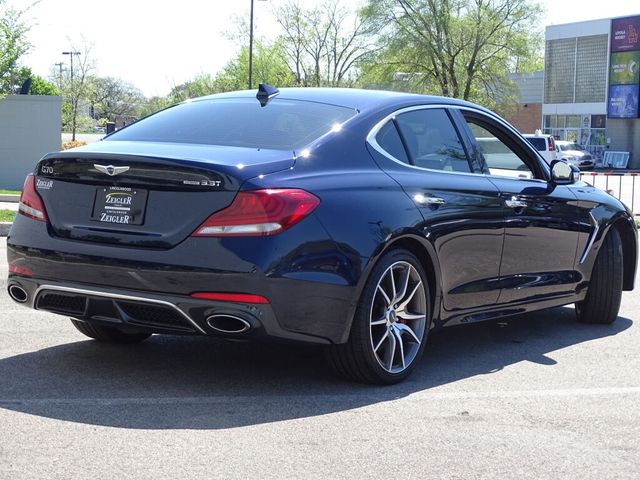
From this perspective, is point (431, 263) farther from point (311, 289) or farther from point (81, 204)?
point (81, 204)

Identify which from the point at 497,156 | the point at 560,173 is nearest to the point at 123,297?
the point at 497,156

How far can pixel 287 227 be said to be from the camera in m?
4.91

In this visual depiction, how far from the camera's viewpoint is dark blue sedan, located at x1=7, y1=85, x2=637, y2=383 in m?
4.91

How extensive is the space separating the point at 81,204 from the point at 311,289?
4.07 feet

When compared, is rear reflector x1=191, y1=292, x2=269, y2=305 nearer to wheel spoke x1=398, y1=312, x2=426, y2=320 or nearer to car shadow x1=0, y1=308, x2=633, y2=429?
car shadow x1=0, y1=308, x2=633, y2=429

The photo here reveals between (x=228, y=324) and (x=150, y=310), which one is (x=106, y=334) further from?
(x=228, y=324)

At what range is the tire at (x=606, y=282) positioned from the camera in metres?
7.66

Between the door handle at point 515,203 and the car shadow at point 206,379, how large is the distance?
3.05 ft

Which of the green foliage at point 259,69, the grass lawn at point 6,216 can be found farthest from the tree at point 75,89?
the grass lawn at point 6,216

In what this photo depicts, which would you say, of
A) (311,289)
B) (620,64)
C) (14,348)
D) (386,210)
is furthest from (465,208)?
(620,64)

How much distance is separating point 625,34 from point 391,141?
6240 centimetres

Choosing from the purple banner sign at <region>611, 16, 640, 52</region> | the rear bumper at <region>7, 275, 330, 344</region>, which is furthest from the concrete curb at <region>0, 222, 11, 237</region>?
the purple banner sign at <region>611, 16, 640, 52</region>

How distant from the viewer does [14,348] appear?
6168 millimetres

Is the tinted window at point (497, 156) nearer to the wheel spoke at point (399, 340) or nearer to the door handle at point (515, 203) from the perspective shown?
the door handle at point (515, 203)
